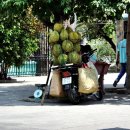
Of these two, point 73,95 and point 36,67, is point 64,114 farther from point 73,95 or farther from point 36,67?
point 36,67

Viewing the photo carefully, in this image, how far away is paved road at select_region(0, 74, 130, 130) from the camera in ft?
28.8

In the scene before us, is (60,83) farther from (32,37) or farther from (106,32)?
(106,32)

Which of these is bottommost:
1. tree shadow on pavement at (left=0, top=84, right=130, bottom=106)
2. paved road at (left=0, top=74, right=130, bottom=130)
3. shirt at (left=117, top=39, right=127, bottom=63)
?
paved road at (left=0, top=74, right=130, bottom=130)

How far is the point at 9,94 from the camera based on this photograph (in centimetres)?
1474

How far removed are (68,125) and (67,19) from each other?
4654 millimetres

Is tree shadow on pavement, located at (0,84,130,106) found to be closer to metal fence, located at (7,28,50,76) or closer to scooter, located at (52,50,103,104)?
scooter, located at (52,50,103,104)

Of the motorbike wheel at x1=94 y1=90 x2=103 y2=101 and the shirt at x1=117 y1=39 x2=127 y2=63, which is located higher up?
the shirt at x1=117 y1=39 x2=127 y2=63

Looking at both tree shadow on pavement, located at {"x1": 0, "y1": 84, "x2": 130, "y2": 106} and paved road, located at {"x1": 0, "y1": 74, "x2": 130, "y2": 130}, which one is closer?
paved road, located at {"x1": 0, "y1": 74, "x2": 130, "y2": 130}

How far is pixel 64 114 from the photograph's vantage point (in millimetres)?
10312

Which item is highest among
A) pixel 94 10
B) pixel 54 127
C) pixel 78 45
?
pixel 94 10

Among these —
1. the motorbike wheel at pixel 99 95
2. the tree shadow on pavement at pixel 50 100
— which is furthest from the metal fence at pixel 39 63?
the motorbike wheel at pixel 99 95

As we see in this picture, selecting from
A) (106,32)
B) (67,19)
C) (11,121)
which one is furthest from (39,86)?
(106,32)

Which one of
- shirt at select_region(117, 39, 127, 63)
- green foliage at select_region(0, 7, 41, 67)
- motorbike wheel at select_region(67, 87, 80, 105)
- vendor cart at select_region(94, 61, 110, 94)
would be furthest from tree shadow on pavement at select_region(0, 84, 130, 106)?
green foliage at select_region(0, 7, 41, 67)

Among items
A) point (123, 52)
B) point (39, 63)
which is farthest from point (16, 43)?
point (39, 63)
